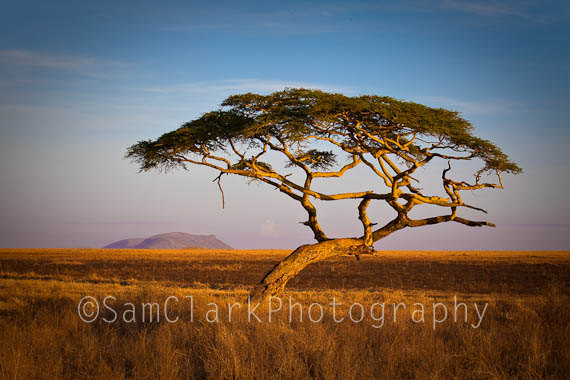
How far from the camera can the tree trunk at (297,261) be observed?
11.3 m

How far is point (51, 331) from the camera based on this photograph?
24.5 feet

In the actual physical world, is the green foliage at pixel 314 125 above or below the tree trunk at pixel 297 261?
above

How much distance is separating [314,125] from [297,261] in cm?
395

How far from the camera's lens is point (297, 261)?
38.1ft

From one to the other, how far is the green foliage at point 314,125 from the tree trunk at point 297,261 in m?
2.87

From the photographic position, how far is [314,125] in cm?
1201

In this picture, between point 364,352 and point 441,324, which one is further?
point 441,324

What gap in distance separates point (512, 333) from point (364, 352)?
2892mm

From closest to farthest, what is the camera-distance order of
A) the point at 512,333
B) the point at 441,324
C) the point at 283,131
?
the point at 512,333, the point at 441,324, the point at 283,131

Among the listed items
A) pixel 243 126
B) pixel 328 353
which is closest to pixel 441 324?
pixel 328 353

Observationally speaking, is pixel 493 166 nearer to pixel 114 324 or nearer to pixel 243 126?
pixel 243 126

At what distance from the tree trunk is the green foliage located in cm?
287

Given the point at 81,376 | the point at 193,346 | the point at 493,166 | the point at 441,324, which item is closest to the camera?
the point at 81,376

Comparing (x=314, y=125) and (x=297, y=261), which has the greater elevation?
(x=314, y=125)
